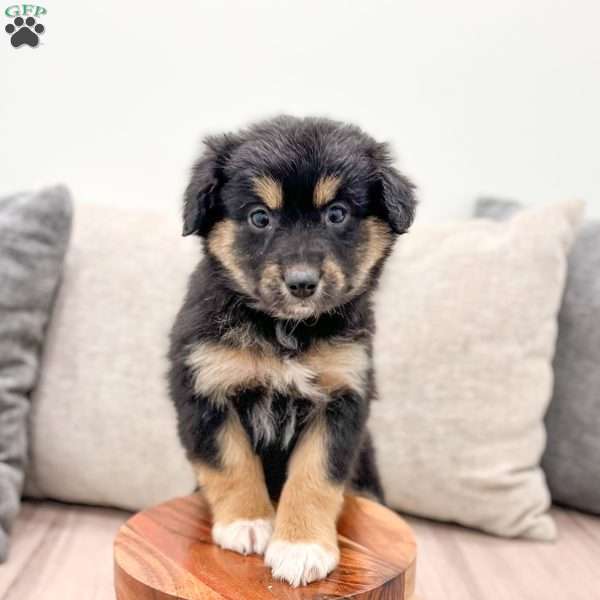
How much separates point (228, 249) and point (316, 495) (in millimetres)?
635

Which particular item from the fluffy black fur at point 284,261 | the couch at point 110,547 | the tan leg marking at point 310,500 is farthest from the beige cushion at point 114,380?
the tan leg marking at point 310,500

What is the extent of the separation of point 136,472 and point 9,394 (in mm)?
623

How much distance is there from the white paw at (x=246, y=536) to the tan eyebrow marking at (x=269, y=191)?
0.78m

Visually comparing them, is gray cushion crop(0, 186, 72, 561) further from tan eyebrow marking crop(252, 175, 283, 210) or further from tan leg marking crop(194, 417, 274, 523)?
tan eyebrow marking crop(252, 175, 283, 210)

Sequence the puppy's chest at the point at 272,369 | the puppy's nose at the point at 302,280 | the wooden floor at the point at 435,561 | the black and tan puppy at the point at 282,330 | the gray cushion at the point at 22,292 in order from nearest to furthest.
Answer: the puppy's nose at the point at 302,280 < the black and tan puppy at the point at 282,330 < the puppy's chest at the point at 272,369 < the wooden floor at the point at 435,561 < the gray cushion at the point at 22,292

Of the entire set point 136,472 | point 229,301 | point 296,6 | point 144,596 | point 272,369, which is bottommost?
point 136,472

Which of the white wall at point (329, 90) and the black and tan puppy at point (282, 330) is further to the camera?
the white wall at point (329, 90)

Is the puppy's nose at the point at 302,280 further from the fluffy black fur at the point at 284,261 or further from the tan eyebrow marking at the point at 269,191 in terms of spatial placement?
the tan eyebrow marking at the point at 269,191

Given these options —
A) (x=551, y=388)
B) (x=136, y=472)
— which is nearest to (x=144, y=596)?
(x=136, y=472)

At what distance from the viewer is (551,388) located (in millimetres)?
3127

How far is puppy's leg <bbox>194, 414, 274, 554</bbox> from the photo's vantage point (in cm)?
182

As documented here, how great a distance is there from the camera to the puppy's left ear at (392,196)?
1754 millimetres

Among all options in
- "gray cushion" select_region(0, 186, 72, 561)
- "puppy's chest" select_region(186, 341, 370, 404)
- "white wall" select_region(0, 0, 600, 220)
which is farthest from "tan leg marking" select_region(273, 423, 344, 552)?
"white wall" select_region(0, 0, 600, 220)

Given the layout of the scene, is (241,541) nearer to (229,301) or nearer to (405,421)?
(229,301)
